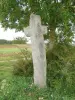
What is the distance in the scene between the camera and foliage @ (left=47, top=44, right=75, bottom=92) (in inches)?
286

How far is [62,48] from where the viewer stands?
385 inches

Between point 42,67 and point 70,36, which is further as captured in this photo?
point 70,36

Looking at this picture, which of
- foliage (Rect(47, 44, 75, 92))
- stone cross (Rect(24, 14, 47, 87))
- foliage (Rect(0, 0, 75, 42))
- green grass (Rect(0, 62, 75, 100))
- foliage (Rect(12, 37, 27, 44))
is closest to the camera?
green grass (Rect(0, 62, 75, 100))

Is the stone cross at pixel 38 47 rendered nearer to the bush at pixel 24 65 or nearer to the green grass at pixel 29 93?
the green grass at pixel 29 93

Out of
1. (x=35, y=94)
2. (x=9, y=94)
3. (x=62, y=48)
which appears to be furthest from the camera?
(x=62, y=48)

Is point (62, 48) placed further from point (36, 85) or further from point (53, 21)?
point (36, 85)

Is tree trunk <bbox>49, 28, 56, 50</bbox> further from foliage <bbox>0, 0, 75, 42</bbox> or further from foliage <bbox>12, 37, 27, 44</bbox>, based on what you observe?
foliage <bbox>12, 37, 27, 44</bbox>

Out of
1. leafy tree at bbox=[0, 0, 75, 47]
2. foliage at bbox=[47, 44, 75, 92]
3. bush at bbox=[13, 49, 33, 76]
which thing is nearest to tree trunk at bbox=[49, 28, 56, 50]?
leafy tree at bbox=[0, 0, 75, 47]

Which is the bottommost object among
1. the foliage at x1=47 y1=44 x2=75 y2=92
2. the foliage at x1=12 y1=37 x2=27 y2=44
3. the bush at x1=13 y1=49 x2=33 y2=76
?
the bush at x1=13 y1=49 x2=33 y2=76

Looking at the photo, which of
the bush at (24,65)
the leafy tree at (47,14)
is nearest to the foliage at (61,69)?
the leafy tree at (47,14)

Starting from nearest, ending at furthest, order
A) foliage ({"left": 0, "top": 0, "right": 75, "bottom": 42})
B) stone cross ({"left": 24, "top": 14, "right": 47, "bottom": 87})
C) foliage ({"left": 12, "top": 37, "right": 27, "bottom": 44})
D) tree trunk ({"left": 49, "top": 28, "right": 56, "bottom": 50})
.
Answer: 1. stone cross ({"left": 24, "top": 14, "right": 47, "bottom": 87})
2. foliage ({"left": 0, "top": 0, "right": 75, "bottom": 42})
3. tree trunk ({"left": 49, "top": 28, "right": 56, "bottom": 50})
4. foliage ({"left": 12, "top": 37, "right": 27, "bottom": 44})

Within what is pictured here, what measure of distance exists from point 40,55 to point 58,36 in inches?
111

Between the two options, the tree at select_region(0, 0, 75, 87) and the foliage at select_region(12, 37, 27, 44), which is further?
the foliage at select_region(12, 37, 27, 44)

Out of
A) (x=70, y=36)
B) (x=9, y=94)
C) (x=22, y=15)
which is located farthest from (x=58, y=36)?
(x=9, y=94)
